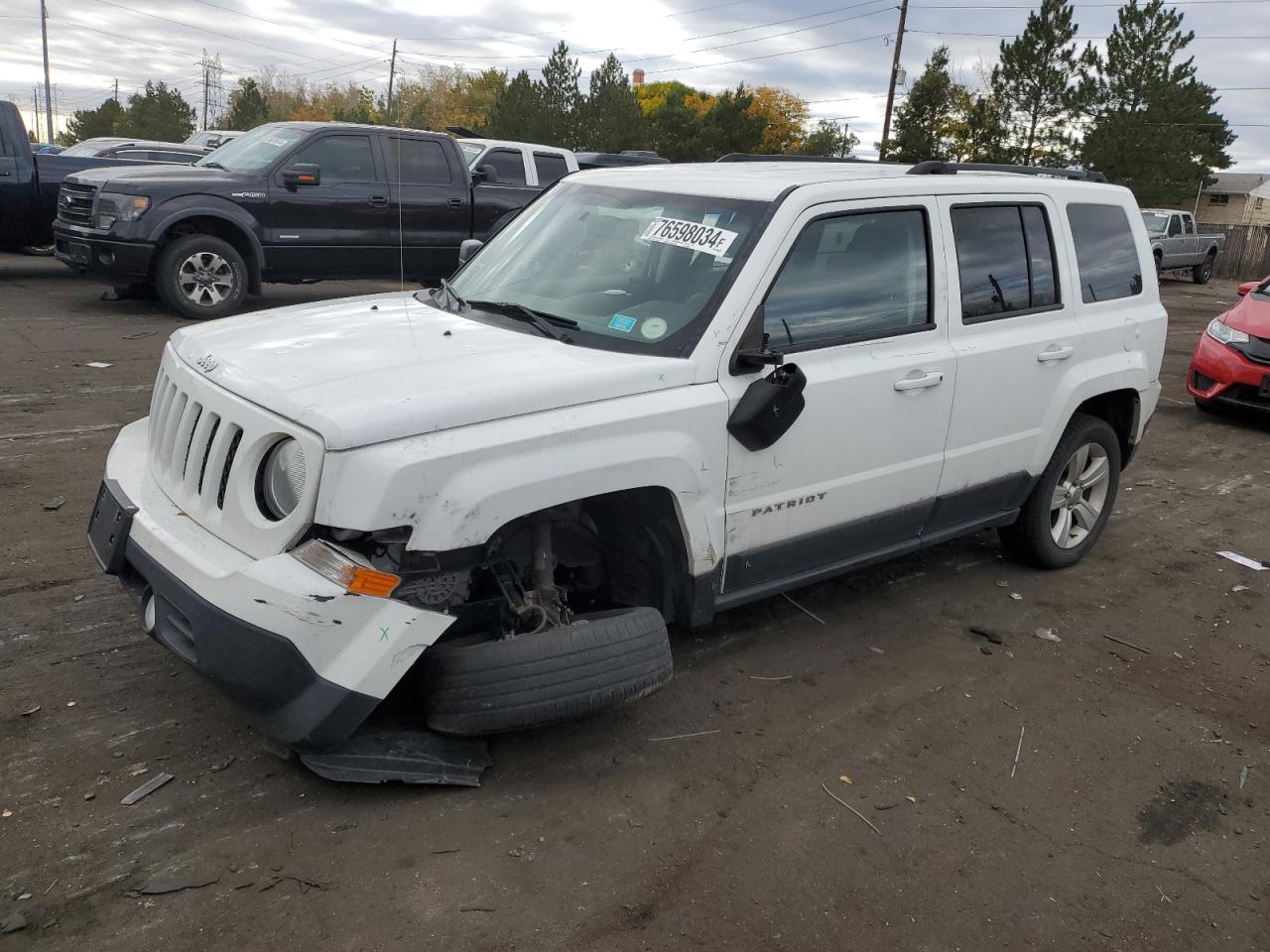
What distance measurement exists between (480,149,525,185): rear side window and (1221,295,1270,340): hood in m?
8.35

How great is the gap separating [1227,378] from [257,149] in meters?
9.82

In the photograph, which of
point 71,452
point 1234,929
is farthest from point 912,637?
point 71,452

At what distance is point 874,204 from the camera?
13.4 ft

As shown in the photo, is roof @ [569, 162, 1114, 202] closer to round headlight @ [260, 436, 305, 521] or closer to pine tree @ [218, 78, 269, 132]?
round headlight @ [260, 436, 305, 521]

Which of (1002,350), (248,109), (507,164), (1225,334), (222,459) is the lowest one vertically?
(222,459)

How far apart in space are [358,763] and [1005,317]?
3.22 m

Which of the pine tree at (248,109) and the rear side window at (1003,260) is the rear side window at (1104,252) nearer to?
the rear side window at (1003,260)

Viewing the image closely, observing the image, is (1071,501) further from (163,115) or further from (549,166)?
(163,115)

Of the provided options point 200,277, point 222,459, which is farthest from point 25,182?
point 222,459

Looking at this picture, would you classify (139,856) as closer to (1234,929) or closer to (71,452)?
(1234,929)

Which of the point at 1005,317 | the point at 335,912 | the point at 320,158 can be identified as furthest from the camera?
the point at 320,158

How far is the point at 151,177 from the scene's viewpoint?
1048cm

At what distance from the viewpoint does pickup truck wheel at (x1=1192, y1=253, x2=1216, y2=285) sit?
29236mm

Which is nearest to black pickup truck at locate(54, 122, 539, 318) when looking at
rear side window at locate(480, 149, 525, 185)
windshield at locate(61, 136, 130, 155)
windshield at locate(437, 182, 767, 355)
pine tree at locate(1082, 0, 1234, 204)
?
rear side window at locate(480, 149, 525, 185)
